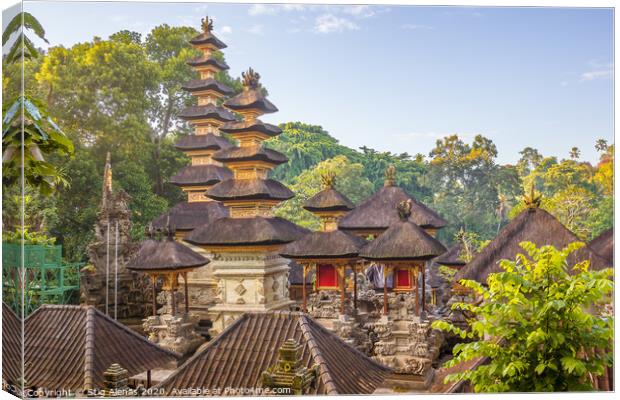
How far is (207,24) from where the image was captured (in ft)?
37.1

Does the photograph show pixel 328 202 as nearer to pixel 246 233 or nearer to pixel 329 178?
pixel 329 178

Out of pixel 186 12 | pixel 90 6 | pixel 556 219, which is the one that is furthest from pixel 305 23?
pixel 556 219

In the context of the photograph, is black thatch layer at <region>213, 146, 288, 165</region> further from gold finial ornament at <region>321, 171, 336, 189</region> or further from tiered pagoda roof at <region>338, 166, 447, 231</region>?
tiered pagoda roof at <region>338, 166, 447, 231</region>

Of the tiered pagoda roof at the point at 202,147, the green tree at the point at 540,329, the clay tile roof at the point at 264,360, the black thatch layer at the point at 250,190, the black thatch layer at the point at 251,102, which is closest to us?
the green tree at the point at 540,329

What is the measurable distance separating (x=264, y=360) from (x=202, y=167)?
1077 cm

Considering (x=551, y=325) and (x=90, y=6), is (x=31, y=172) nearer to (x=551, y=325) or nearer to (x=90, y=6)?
(x=551, y=325)

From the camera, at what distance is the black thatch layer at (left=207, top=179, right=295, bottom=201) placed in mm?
15641

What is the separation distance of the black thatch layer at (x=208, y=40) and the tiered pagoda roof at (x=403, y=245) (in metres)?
4.57

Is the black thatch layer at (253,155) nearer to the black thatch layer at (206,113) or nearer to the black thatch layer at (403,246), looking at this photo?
the black thatch layer at (206,113)

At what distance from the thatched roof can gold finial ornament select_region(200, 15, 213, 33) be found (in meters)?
6.76

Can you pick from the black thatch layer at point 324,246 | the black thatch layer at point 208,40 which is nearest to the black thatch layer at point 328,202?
the black thatch layer at point 324,246

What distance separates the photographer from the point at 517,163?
12.2m

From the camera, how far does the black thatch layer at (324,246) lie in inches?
579

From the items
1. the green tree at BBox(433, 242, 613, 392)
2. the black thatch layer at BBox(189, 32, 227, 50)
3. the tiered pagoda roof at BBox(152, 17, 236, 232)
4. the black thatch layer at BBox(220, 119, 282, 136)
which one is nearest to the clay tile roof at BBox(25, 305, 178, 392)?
the green tree at BBox(433, 242, 613, 392)
